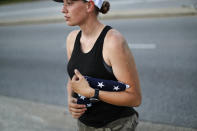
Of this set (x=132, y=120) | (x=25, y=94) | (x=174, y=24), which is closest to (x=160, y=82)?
(x=25, y=94)

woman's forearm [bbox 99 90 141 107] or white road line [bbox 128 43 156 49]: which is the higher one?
woman's forearm [bbox 99 90 141 107]

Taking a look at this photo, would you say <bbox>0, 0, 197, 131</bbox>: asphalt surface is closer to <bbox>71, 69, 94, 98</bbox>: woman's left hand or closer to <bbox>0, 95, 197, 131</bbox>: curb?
<bbox>0, 95, 197, 131</bbox>: curb

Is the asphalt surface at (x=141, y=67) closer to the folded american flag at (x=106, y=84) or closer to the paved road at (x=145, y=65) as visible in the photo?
the paved road at (x=145, y=65)

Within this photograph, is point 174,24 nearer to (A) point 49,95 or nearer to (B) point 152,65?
(B) point 152,65

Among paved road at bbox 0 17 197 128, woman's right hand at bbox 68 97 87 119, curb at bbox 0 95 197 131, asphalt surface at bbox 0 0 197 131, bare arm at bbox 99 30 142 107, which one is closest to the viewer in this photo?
bare arm at bbox 99 30 142 107

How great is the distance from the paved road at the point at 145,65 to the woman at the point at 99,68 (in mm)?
2425

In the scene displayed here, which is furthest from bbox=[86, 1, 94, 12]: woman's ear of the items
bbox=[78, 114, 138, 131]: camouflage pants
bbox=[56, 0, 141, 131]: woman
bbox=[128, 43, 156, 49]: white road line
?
bbox=[128, 43, 156, 49]: white road line

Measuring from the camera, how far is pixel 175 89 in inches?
223

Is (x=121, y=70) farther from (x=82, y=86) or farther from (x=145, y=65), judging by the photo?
(x=145, y=65)

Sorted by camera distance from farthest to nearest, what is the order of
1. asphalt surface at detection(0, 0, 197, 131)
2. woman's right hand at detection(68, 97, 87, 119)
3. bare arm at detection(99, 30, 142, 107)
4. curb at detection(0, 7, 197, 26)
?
curb at detection(0, 7, 197, 26), asphalt surface at detection(0, 0, 197, 131), woman's right hand at detection(68, 97, 87, 119), bare arm at detection(99, 30, 142, 107)

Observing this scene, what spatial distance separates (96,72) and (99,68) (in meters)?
0.04

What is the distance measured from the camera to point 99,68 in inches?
87.7

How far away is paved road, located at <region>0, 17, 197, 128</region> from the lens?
5198mm

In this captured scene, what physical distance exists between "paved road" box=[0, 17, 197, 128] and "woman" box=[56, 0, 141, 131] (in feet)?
7.95
